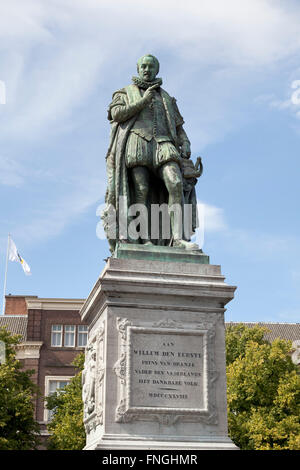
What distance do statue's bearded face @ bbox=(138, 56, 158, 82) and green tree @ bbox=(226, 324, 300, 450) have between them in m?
24.1

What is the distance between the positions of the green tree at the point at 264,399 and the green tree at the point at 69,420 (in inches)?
316

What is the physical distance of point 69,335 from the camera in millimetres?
56312

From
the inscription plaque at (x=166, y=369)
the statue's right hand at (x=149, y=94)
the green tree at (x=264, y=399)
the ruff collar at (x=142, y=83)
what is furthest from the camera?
the green tree at (x=264, y=399)

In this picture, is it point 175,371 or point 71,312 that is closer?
point 175,371

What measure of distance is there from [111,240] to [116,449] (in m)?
4.11

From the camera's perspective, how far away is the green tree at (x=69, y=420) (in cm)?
3731

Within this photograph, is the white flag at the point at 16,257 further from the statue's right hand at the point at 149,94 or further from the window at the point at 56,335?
the statue's right hand at the point at 149,94

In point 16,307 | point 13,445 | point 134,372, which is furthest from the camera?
point 16,307

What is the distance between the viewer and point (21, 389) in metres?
38.2

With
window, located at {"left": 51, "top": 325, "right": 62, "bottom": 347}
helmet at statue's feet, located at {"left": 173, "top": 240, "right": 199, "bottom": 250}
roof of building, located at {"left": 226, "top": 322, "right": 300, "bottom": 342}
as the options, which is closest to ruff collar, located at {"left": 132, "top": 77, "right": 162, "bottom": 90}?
helmet at statue's feet, located at {"left": 173, "top": 240, "right": 199, "bottom": 250}

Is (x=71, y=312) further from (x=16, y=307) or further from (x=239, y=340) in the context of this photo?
(x=239, y=340)

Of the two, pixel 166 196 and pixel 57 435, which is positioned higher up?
pixel 166 196

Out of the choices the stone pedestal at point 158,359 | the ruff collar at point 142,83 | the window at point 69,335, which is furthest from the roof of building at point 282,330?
the stone pedestal at point 158,359

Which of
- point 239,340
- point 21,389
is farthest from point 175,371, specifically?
point 239,340
